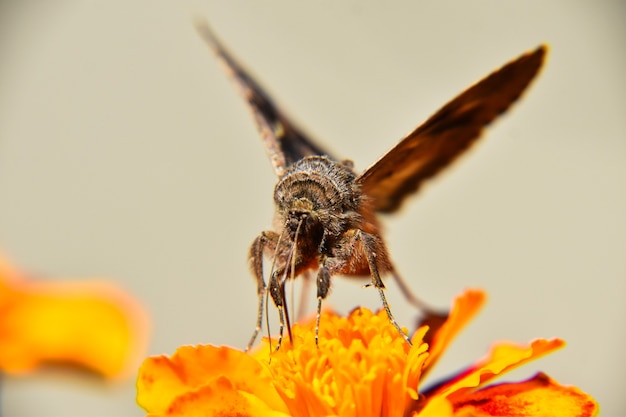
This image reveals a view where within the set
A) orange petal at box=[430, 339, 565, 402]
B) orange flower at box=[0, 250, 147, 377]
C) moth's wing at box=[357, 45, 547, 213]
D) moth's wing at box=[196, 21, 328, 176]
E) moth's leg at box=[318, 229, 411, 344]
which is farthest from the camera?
orange flower at box=[0, 250, 147, 377]

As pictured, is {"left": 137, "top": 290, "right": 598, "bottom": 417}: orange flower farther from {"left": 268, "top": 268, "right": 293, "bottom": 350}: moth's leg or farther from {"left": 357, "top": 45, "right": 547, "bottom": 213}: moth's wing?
{"left": 357, "top": 45, "right": 547, "bottom": 213}: moth's wing

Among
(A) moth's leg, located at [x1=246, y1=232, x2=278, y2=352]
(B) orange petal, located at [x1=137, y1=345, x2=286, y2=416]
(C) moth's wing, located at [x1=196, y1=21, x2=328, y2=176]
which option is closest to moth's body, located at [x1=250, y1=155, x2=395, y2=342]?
(A) moth's leg, located at [x1=246, y1=232, x2=278, y2=352]

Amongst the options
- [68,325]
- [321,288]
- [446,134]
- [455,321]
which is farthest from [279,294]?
[68,325]

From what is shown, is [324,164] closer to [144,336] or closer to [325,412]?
[325,412]

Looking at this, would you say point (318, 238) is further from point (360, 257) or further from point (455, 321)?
point (455, 321)

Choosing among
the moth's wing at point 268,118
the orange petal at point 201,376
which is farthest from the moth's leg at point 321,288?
the moth's wing at point 268,118

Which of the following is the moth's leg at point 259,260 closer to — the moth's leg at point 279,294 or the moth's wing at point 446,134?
the moth's leg at point 279,294

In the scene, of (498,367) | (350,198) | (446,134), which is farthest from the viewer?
(446,134)
